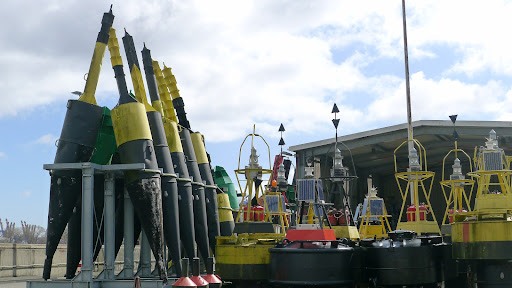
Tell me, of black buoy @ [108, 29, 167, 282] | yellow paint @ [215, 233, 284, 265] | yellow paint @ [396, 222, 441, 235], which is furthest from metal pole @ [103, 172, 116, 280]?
yellow paint @ [396, 222, 441, 235]

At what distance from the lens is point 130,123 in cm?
1969

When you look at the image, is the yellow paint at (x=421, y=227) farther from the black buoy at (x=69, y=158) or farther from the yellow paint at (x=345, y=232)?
the black buoy at (x=69, y=158)

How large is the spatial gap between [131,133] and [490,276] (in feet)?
40.7

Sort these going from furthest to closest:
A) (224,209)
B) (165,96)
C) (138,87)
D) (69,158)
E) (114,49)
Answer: (224,209) → (165,96) → (138,87) → (114,49) → (69,158)

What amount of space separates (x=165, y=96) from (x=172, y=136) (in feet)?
15.3

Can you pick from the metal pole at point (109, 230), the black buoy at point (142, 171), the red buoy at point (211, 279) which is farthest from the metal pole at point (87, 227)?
the red buoy at point (211, 279)

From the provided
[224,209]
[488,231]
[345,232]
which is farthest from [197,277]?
[224,209]

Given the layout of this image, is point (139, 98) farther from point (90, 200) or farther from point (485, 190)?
point (485, 190)

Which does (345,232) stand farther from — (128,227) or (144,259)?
(144,259)

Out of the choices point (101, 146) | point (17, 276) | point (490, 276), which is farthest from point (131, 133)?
point (17, 276)

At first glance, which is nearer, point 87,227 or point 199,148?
point 87,227

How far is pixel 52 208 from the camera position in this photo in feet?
64.1

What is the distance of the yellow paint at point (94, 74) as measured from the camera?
20562 mm

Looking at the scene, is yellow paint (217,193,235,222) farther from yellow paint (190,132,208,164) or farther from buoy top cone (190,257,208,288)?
buoy top cone (190,257,208,288)
